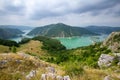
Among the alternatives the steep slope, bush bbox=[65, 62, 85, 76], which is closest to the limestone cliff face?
the steep slope

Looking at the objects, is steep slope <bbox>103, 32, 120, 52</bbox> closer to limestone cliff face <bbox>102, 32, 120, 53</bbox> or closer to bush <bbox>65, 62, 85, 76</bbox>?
limestone cliff face <bbox>102, 32, 120, 53</bbox>

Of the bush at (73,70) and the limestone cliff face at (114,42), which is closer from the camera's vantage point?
the bush at (73,70)

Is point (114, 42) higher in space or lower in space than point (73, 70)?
lower

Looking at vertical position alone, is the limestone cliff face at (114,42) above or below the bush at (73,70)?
below

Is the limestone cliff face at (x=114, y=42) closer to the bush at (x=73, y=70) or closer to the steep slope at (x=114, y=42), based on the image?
the steep slope at (x=114, y=42)

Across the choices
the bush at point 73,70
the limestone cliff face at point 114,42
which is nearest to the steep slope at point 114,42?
the limestone cliff face at point 114,42

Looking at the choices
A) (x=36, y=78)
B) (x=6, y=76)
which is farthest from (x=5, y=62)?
(x=36, y=78)

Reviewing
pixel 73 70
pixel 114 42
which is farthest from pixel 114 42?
pixel 73 70

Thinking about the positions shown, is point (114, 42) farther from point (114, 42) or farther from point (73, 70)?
point (73, 70)

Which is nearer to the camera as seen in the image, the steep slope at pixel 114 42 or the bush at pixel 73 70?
the bush at pixel 73 70

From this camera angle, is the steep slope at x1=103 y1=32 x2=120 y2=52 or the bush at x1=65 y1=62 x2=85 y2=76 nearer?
the bush at x1=65 y1=62 x2=85 y2=76

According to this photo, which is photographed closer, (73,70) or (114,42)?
(73,70)

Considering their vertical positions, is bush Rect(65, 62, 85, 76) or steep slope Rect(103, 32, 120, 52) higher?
bush Rect(65, 62, 85, 76)
